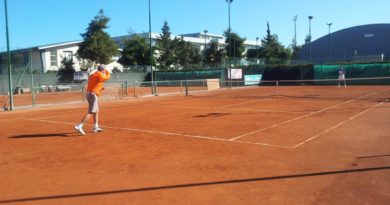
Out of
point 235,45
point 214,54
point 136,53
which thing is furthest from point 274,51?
point 136,53

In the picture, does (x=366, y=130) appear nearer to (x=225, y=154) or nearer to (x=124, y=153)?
(x=225, y=154)

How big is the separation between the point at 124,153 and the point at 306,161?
3.49 meters

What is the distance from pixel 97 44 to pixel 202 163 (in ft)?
140

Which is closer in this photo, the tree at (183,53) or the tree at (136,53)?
the tree at (136,53)

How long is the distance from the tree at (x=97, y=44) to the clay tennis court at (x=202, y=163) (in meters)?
36.0

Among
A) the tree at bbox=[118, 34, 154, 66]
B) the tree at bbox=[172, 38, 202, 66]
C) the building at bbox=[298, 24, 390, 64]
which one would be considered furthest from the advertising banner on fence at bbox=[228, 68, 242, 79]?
the building at bbox=[298, 24, 390, 64]

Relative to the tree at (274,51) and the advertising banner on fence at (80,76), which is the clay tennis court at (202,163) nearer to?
the advertising banner on fence at (80,76)

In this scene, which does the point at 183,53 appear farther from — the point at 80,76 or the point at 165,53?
the point at 80,76

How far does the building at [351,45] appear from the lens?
75.2m

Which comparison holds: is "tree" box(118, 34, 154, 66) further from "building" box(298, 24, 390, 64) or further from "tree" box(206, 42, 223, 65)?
"building" box(298, 24, 390, 64)

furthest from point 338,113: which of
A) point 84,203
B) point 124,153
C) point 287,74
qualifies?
point 287,74

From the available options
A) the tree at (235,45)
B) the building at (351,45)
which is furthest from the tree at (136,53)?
the building at (351,45)

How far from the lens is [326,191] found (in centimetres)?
550

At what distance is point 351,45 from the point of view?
79125 millimetres
